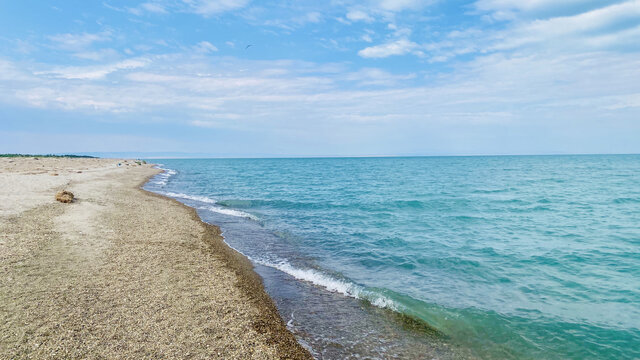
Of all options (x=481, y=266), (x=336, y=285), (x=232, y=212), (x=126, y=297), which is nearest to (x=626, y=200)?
(x=481, y=266)

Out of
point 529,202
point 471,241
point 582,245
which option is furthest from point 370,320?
point 529,202

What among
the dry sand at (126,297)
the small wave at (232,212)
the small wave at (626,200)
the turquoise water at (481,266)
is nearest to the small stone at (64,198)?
the dry sand at (126,297)

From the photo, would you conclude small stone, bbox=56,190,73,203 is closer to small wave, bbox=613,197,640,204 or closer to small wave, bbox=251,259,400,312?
small wave, bbox=251,259,400,312

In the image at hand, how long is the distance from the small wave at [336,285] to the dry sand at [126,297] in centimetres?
167

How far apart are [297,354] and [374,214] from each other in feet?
72.2

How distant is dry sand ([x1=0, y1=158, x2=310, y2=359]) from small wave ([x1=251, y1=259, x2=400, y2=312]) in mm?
1673

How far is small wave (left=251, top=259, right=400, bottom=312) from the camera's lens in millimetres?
11586

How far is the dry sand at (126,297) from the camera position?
7340mm

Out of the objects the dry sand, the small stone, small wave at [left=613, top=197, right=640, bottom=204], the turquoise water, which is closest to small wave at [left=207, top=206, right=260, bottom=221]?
the turquoise water

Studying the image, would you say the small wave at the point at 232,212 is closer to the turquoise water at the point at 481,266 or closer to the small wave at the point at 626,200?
the turquoise water at the point at 481,266

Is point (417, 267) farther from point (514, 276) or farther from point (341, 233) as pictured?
point (341, 233)

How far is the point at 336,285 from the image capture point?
13016mm

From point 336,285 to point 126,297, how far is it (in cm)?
710

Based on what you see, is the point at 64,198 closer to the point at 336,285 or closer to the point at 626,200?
the point at 336,285
